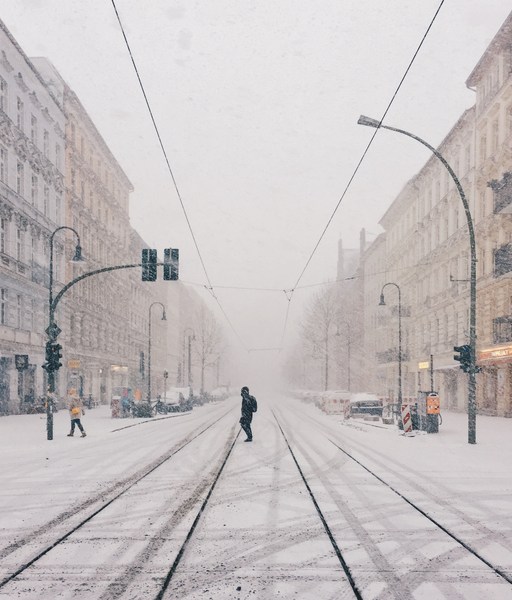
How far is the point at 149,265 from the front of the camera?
65.4 feet

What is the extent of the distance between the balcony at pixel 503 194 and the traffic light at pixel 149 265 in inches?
641

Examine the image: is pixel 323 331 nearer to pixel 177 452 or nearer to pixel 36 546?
pixel 177 452

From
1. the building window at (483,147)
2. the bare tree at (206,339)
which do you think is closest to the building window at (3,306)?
the building window at (483,147)

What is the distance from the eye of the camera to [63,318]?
4062 centimetres

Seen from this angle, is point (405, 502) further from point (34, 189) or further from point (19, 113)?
point (34, 189)

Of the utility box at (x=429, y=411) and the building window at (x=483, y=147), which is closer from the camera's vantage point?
the utility box at (x=429, y=411)

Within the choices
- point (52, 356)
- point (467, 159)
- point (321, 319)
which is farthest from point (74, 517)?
point (321, 319)

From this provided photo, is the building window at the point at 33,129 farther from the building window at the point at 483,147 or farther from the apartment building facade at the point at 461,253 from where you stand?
the building window at the point at 483,147

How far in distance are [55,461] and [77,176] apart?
3414 cm

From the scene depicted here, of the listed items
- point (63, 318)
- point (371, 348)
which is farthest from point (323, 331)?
point (63, 318)

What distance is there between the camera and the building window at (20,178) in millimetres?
34000

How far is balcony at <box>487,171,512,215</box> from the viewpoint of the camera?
29.1 meters

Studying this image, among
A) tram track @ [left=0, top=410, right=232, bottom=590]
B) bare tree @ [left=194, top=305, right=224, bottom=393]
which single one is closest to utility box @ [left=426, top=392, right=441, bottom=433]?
tram track @ [left=0, top=410, right=232, bottom=590]

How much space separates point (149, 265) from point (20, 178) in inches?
696
